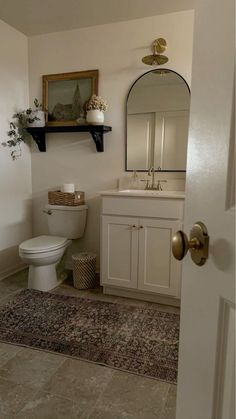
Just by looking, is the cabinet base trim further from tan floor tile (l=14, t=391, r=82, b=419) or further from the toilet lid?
tan floor tile (l=14, t=391, r=82, b=419)

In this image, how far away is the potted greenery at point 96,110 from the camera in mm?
2510


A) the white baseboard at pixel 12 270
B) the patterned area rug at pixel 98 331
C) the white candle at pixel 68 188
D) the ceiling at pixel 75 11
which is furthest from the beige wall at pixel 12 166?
the patterned area rug at pixel 98 331

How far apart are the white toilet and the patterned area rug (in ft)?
0.54

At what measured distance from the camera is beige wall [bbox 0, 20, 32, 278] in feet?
8.57

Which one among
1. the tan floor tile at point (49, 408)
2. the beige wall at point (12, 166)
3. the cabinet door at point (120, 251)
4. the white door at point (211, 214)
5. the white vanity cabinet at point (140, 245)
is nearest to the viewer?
the white door at point (211, 214)

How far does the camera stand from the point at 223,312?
514mm

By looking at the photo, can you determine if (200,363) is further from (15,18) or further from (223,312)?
(15,18)

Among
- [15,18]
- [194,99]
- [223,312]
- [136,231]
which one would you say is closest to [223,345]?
[223,312]

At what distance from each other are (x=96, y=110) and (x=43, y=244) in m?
1.25

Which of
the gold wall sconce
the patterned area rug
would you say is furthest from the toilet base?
the gold wall sconce

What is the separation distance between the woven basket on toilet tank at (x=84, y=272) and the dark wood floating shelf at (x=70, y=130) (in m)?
1.03

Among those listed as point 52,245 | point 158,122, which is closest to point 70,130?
point 158,122

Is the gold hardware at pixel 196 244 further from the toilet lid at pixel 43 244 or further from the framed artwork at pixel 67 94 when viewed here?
the framed artwork at pixel 67 94

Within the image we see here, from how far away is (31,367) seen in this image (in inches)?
60.8
